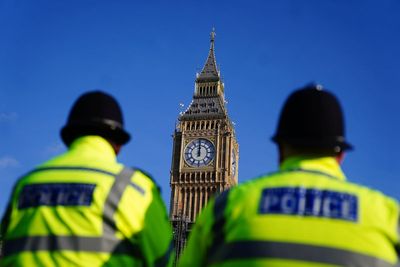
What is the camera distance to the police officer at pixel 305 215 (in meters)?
2.99

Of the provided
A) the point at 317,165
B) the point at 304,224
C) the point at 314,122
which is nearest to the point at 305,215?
the point at 304,224

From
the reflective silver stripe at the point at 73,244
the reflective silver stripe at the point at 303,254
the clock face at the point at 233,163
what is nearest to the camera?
the reflective silver stripe at the point at 303,254

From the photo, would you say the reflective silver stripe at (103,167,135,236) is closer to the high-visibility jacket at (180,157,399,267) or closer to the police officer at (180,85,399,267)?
the police officer at (180,85,399,267)

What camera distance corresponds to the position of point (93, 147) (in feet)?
13.9

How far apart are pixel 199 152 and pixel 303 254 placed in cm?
5279

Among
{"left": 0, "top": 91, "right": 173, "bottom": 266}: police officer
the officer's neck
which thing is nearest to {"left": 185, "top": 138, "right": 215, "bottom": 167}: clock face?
{"left": 0, "top": 91, "right": 173, "bottom": 266}: police officer

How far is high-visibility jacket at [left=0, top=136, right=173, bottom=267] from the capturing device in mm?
3752

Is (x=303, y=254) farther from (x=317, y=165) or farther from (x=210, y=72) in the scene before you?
(x=210, y=72)

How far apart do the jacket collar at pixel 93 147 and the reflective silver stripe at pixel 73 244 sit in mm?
674

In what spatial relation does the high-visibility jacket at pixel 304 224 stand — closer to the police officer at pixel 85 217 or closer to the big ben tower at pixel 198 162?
the police officer at pixel 85 217

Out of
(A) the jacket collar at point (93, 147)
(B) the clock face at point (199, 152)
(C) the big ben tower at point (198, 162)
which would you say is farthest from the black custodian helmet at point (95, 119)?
(B) the clock face at point (199, 152)

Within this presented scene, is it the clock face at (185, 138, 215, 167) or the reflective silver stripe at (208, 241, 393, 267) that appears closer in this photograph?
the reflective silver stripe at (208, 241, 393, 267)

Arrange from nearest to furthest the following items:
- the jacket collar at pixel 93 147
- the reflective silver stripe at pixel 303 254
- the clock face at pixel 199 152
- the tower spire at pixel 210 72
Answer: the reflective silver stripe at pixel 303 254
the jacket collar at pixel 93 147
the clock face at pixel 199 152
the tower spire at pixel 210 72

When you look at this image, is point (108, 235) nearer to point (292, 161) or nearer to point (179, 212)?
point (292, 161)
